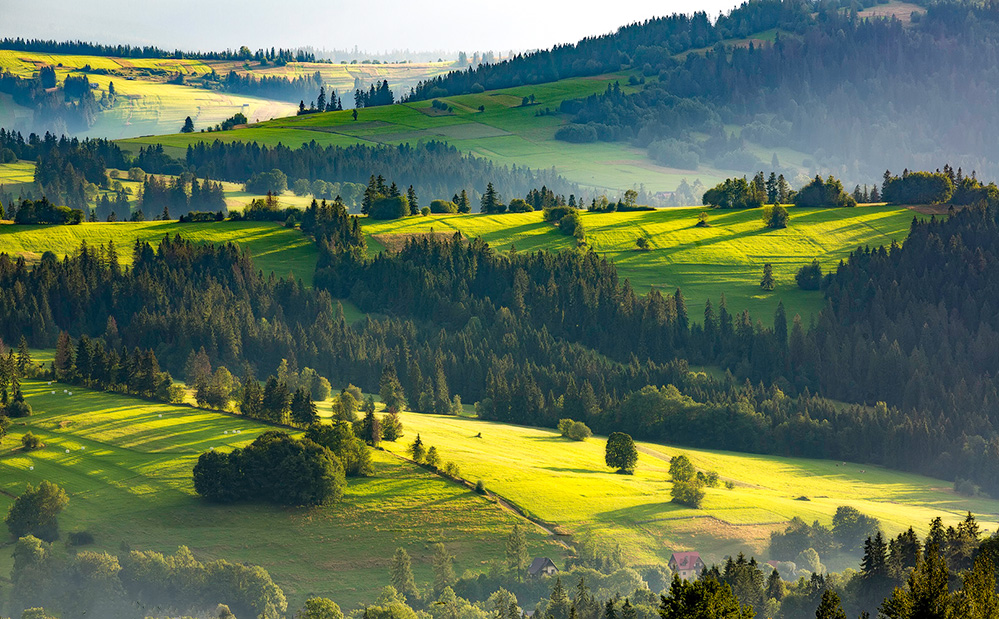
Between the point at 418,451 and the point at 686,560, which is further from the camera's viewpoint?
the point at 418,451

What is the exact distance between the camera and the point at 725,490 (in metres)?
175

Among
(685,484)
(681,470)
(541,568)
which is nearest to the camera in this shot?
(541,568)

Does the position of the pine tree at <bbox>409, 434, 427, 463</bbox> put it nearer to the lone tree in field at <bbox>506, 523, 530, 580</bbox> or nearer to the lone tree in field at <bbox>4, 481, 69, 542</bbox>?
the lone tree in field at <bbox>506, 523, 530, 580</bbox>

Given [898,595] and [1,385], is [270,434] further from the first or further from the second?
[898,595]

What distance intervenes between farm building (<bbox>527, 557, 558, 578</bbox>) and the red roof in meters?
15.8

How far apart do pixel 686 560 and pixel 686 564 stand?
28.7 inches

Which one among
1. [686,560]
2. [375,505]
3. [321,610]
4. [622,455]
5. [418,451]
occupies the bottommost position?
[686,560]

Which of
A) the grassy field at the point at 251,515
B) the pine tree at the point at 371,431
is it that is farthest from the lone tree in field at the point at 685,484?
the pine tree at the point at 371,431

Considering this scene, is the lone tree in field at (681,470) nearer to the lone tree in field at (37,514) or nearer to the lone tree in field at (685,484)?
the lone tree in field at (685,484)

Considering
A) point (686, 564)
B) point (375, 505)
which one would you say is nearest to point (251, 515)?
point (375, 505)

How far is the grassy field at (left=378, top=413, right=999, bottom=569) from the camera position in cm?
15262

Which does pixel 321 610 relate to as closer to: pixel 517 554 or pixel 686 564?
pixel 517 554

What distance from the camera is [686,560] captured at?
148 metres

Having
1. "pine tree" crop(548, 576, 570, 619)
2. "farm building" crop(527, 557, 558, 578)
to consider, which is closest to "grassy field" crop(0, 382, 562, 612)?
"farm building" crop(527, 557, 558, 578)
